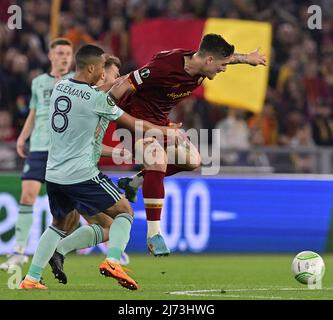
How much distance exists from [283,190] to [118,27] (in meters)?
4.72

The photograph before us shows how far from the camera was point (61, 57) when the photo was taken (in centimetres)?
1220

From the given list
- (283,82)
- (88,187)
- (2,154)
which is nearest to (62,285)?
(88,187)

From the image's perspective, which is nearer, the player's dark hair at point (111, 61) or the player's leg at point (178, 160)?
the player's leg at point (178, 160)

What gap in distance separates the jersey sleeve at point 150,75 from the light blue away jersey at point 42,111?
8.59 feet

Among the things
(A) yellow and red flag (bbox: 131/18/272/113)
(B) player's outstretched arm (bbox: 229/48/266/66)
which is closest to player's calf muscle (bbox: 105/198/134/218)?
(B) player's outstretched arm (bbox: 229/48/266/66)

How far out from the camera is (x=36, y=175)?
12438mm

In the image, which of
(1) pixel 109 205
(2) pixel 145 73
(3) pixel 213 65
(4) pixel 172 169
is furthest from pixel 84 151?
(4) pixel 172 169

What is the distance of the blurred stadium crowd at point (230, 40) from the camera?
56.4 feet

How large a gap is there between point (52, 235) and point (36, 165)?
3265 millimetres

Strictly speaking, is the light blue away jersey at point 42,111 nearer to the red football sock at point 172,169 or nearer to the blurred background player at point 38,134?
the blurred background player at point 38,134

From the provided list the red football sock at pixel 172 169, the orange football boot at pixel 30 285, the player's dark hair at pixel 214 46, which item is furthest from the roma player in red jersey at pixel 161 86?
the orange football boot at pixel 30 285
